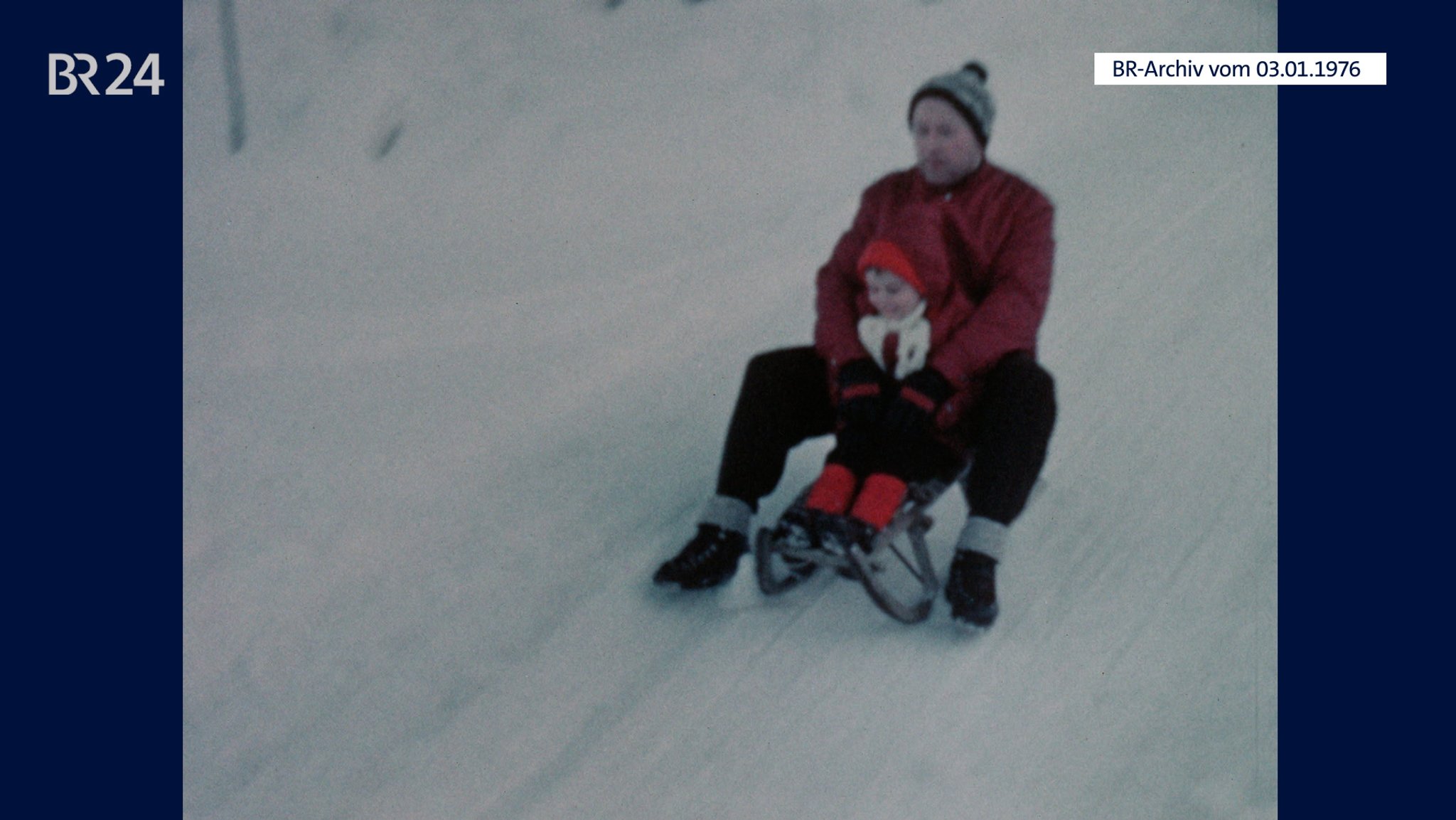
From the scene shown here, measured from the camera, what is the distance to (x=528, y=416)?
253 cm

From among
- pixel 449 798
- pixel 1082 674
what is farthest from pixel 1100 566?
pixel 449 798

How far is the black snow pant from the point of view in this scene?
189 centimetres

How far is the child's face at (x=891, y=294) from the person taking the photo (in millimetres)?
1879

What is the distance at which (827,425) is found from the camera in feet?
6.86

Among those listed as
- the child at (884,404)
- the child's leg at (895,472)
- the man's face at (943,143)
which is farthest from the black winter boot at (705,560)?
the man's face at (943,143)

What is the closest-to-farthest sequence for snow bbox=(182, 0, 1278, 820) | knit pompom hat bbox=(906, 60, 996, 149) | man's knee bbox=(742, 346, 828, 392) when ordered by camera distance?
1. snow bbox=(182, 0, 1278, 820)
2. knit pompom hat bbox=(906, 60, 996, 149)
3. man's knee bbox=(742, 346, 828, 392)

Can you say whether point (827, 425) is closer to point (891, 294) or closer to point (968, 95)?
point (891, 294)

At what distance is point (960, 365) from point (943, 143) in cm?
34

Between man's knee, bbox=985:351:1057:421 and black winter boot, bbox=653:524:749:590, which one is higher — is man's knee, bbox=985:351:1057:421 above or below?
above

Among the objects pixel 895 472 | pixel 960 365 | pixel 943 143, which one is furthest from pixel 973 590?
pixel 943 143

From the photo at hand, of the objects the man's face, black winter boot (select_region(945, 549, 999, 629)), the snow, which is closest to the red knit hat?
the man's face

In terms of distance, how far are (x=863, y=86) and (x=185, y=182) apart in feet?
6.11

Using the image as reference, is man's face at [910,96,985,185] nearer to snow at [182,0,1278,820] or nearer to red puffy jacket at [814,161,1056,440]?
red puffy jacket at [814,161,1056,440]

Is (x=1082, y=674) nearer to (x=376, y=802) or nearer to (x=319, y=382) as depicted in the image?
(x=376, y=802)
